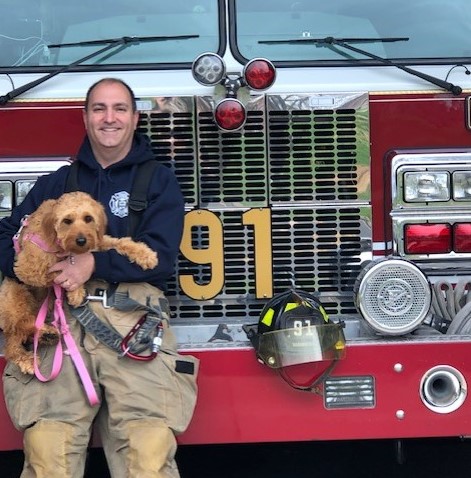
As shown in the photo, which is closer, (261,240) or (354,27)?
(261,240)

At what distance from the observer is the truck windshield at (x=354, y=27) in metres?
3.98

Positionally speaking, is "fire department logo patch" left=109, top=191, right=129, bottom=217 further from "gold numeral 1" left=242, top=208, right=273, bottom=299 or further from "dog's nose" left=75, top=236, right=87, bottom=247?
"gold numeral 1" left=242, top=208, right=273, bottom=299

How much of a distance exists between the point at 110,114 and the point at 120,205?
31cm

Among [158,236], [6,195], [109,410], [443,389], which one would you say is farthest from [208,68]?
[443,389]

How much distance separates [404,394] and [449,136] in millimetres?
1088

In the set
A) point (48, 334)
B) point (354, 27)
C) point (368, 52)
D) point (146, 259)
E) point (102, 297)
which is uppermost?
point (354, 27)

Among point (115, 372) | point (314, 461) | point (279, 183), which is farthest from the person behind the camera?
point (314, 461)

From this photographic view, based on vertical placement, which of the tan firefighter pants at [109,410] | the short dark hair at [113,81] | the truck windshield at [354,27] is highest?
the truck windshield at [354,27]

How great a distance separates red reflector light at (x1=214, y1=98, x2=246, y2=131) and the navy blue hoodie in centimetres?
31

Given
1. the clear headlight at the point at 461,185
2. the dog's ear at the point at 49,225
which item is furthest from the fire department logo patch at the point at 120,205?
the clear headlight at the point at 461,185

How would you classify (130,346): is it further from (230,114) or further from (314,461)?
(314,461)

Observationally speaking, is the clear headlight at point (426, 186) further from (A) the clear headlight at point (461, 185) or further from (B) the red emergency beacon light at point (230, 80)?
(B) the red emergency beacon light at point (230, 80)

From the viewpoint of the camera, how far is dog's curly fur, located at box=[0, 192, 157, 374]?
3.20 meters

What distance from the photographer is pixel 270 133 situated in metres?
3.84
